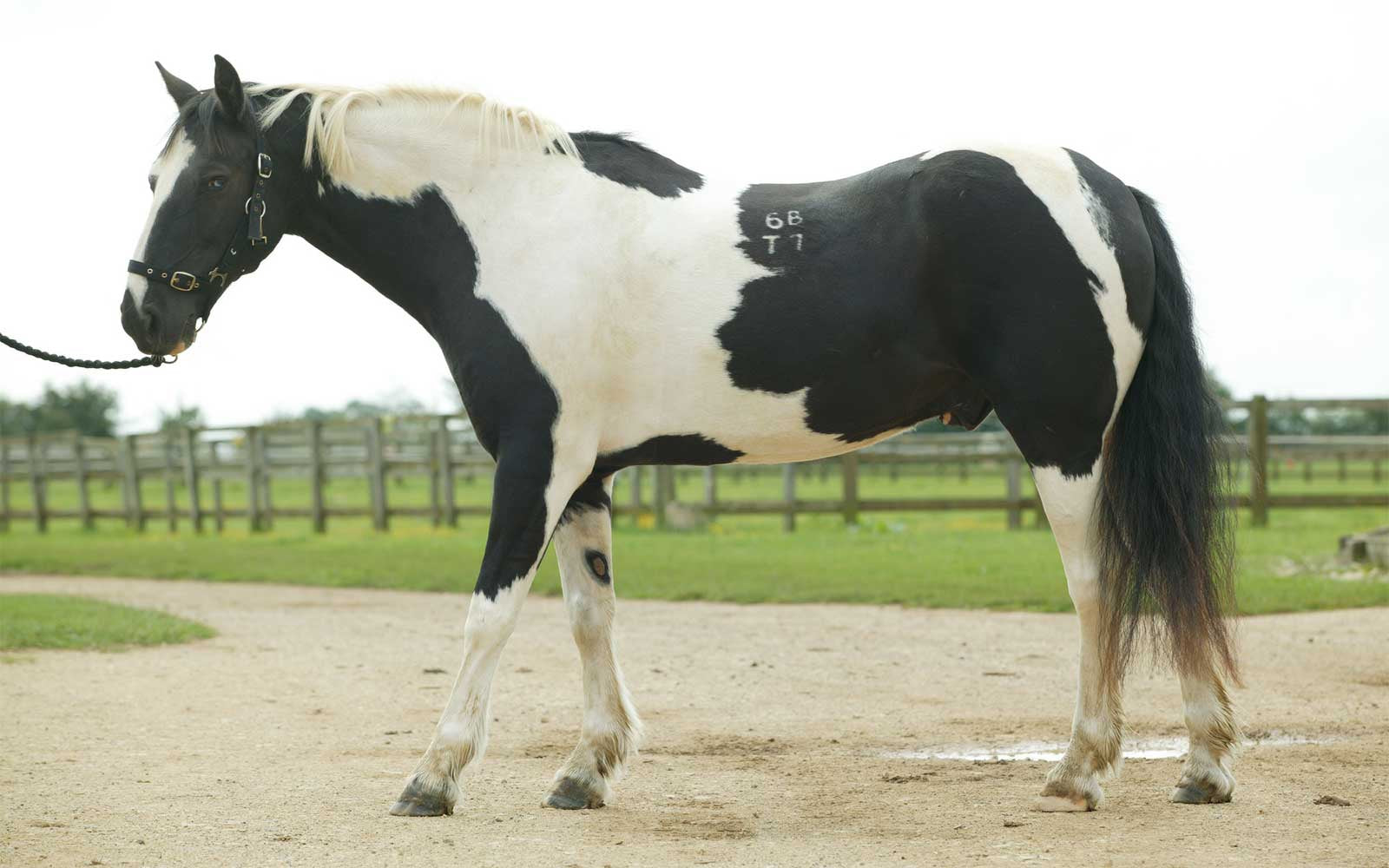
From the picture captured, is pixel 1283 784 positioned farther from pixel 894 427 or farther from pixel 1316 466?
pixel 1316 466

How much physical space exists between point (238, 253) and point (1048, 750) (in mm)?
3595

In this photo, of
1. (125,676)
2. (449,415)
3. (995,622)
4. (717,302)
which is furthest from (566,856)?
(449,415)

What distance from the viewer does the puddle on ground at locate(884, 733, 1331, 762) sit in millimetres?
5125

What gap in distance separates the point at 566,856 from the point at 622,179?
225cm

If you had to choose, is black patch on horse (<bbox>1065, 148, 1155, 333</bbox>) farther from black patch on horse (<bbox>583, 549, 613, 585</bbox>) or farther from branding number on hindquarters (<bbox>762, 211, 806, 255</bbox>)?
black patch on horse (<bbox>583, 549, 613, 585</bbox>)

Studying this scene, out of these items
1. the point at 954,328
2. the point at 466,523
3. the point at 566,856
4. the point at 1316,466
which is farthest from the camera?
the point at 1316,466

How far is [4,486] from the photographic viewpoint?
27.7m

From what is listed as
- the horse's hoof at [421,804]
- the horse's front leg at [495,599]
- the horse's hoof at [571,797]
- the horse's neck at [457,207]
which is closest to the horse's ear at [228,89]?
the horse's neck at [457,207]

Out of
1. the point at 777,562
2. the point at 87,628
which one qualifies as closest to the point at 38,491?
the point at 777,562

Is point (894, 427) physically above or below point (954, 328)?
below

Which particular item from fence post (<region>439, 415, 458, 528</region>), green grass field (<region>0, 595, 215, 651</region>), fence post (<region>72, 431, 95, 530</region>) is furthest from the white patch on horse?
fence post (<region>72, 431, 95, 530</region>)

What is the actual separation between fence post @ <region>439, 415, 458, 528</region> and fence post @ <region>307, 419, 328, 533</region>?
2590 millimetres

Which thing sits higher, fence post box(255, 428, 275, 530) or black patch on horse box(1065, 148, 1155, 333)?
black patch on horse box(1065, 148, 1155, 333)

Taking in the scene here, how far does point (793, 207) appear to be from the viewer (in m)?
4.45
